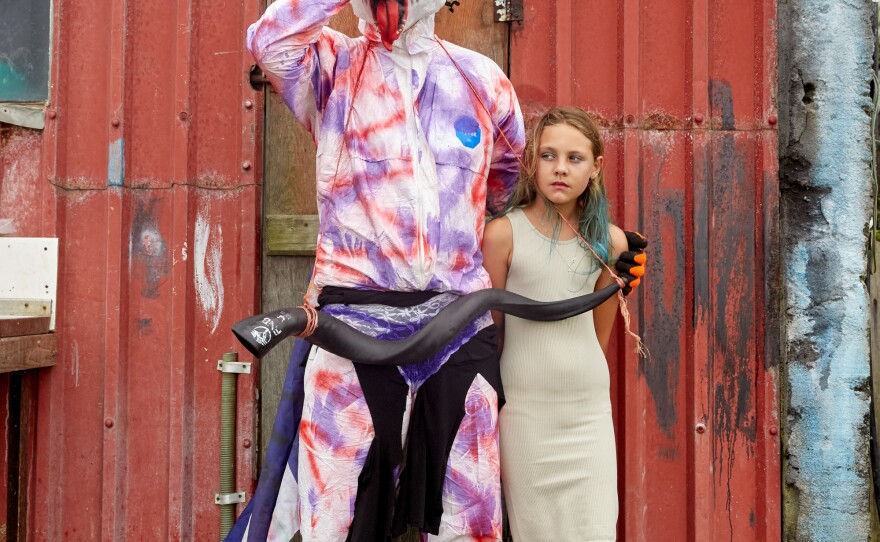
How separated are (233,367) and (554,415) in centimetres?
118

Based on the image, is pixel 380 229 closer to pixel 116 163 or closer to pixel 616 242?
pixel 616 242

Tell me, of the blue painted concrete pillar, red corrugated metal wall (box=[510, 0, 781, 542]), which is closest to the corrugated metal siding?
red corrugated metal wall (box=[510, 0, 781, 542])

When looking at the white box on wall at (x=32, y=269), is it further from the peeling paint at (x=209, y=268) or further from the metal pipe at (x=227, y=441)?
the metal pipe at (x=227, y=441)

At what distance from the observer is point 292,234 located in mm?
2676

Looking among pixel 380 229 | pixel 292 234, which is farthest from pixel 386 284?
pixel 292 234

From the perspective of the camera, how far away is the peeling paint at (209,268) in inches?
105

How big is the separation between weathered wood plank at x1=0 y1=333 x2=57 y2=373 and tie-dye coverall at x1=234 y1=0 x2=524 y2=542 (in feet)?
3.70

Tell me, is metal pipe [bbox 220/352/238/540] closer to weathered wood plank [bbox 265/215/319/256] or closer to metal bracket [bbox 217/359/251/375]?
metal bracket [bbox 217/359/251/375]

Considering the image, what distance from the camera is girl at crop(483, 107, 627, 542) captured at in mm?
2049

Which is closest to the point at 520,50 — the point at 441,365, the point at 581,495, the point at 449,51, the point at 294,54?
the point at 449,51

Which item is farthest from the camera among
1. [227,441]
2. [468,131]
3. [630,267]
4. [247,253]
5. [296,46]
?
[247,253]

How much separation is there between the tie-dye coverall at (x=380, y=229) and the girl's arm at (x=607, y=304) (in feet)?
1.30

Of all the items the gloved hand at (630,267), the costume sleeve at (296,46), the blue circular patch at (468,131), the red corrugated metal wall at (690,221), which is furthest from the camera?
the red corrugated metal wall at (690,221)

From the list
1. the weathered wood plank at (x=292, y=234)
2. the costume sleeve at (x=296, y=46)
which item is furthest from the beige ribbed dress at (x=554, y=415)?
the weathered wood plank at (x=292, y=234)
